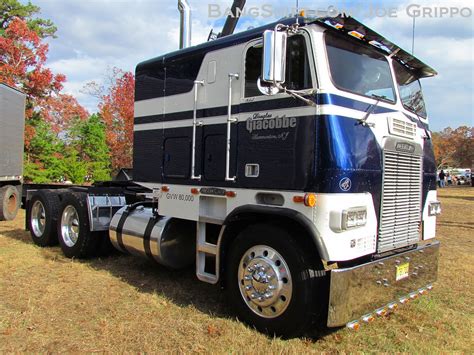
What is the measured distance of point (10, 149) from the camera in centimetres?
1166

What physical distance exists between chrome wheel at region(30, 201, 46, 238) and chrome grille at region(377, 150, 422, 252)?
6.40 metres

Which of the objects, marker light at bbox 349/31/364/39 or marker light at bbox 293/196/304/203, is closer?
marker light at bbox 293/196/304/203

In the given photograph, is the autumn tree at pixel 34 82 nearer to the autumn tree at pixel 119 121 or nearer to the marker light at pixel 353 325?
the autumn tree at pixel 119 121

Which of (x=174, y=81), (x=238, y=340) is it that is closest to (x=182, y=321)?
(x=238, y=340)

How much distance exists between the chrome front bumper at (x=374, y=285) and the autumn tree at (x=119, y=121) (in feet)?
77.5

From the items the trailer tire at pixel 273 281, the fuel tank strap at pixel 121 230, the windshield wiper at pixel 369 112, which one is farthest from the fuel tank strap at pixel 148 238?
the windshield wiper at pixel 369 112

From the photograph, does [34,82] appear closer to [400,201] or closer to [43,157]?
[43,157]

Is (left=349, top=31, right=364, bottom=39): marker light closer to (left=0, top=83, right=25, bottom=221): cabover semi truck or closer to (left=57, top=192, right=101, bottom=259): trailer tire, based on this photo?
(left=57, top=192, right=101, bottom=259): trailer tire

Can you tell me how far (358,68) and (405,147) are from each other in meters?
0.97

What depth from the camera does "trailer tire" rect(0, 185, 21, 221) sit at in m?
11.2

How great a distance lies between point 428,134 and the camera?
5309 millimetres

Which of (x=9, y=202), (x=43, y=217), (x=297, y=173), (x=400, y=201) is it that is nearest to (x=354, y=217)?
(x=297, y=173)

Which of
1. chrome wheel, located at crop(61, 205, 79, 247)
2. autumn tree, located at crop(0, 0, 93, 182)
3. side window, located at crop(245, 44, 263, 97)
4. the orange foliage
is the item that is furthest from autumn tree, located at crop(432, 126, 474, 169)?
side window, located at crop(245, 44, 263, 97)

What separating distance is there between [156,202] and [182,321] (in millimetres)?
1912
